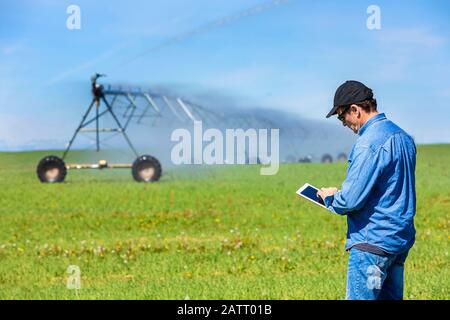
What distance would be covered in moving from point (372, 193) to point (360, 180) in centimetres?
19

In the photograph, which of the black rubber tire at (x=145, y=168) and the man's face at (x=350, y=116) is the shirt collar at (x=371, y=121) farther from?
the black rubber tire at (x=145, y=168)

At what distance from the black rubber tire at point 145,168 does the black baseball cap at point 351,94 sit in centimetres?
2745

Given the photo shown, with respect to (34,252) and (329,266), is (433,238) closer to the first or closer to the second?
(329,266)

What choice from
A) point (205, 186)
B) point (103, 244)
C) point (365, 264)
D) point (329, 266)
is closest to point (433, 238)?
point (329, 266)

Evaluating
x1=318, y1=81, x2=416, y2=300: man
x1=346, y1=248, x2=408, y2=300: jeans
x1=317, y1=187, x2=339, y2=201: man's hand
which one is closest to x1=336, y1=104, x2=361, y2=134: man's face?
x1=318, y1=81, x2=416, y2=300: man

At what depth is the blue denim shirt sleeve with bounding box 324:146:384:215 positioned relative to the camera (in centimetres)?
554

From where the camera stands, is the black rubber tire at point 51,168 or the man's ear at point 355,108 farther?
the black rubber tire at point 51,168

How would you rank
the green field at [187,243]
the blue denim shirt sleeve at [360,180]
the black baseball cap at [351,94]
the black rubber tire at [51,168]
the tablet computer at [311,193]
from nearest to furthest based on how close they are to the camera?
1. the blue denim shirt sleeve at [360,180]
2. the black baseball cap at [351,94]
3. the tablet computer at [311,193]
4. the green field at [187,243]
5. the black rubber tire at [51,168]

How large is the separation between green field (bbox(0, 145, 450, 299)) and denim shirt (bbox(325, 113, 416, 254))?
12.2 feet

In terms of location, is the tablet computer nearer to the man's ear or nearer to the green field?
the man's ear

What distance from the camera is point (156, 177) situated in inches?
1298

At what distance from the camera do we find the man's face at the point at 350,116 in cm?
575

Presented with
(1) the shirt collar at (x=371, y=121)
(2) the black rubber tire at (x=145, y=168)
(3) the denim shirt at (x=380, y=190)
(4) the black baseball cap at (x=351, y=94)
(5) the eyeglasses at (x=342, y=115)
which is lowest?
(3) the denim shirt at (x=380, y=190)

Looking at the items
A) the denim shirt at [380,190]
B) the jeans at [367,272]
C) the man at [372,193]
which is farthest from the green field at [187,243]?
the denim shirt at [380,190]
